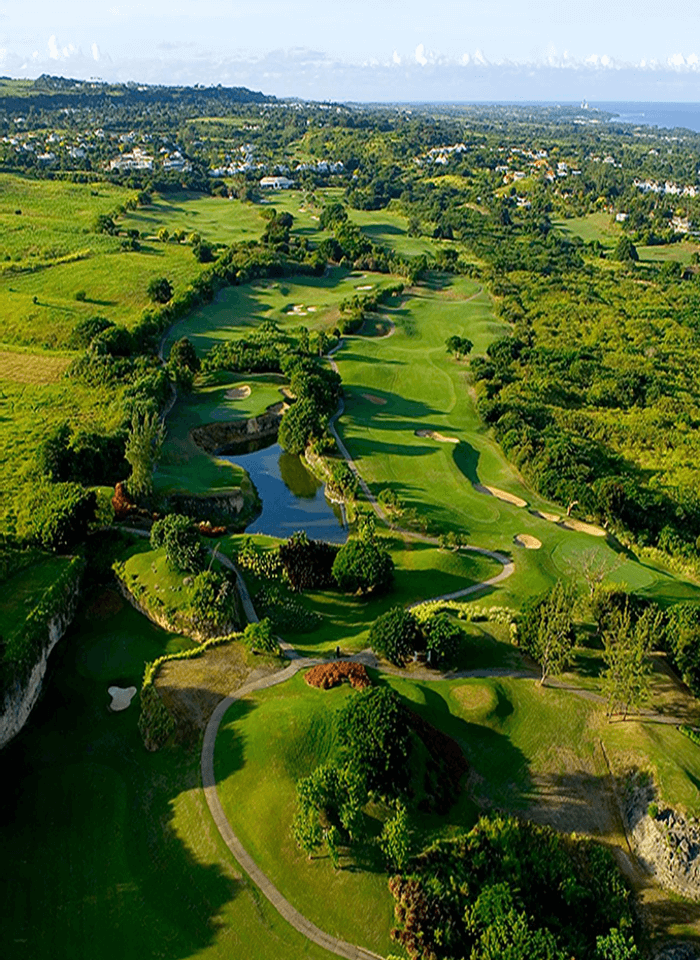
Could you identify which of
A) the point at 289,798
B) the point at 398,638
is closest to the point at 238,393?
the point at 398,638

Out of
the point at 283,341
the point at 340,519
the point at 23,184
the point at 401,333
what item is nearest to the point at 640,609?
the point at 340,519

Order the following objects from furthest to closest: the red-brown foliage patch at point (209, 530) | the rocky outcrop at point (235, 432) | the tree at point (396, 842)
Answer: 1. the rocky outcrop at point (235, 432)
2. the red-brown foliage patch at point (209, 530)
3. the tree at point (396, 842)

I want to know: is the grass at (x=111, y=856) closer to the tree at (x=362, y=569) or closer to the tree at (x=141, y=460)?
the tree at (x=362, y=569)

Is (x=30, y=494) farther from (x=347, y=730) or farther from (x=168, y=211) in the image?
(x=168, y=211)

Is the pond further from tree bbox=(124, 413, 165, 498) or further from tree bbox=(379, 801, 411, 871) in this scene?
tree bbox=(379, 801, 411, 871)

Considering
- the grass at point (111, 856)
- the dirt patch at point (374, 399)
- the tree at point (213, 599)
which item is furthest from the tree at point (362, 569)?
the dirt patch at point (374, 399)

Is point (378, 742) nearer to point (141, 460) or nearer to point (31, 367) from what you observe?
point (141, 460)

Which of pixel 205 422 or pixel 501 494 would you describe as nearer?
pixel 501 494
